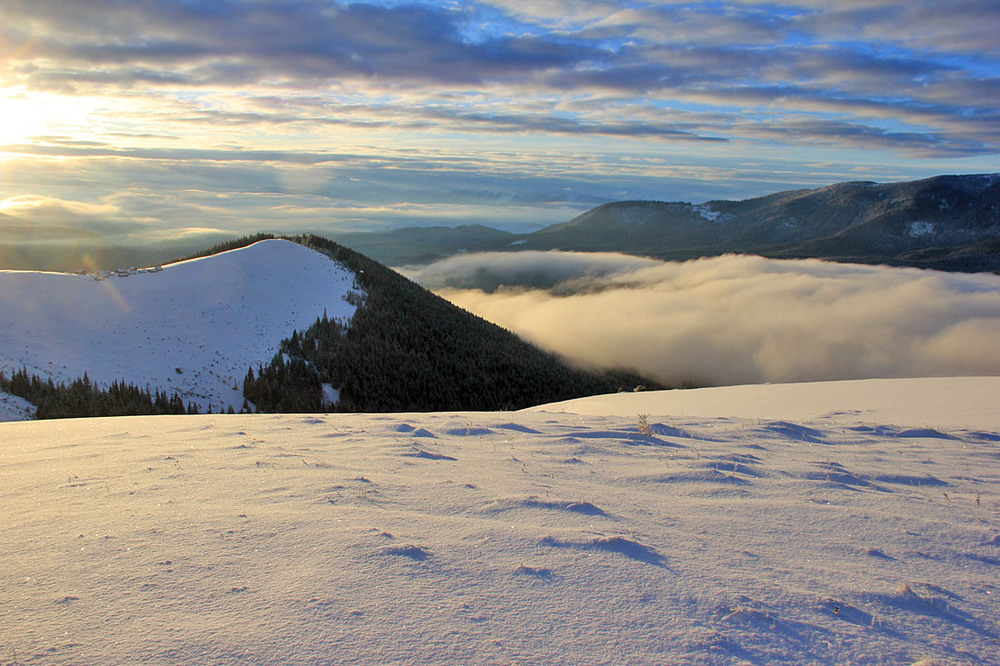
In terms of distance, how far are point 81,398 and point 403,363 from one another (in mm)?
12940


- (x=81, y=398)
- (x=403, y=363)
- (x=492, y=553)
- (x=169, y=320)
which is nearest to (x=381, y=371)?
(x=403, y=363)

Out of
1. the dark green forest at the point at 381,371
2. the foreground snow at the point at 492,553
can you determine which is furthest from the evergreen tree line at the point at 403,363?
the foreground snow at the point at 492,553

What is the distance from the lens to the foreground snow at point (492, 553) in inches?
96.1

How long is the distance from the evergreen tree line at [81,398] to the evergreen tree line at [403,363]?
3411 mm

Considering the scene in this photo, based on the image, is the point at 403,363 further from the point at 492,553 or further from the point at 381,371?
the point at 492,553

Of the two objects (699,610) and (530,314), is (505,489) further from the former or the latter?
(530,314)

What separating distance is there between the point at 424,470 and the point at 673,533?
2.14 meters

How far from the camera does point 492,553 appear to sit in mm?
3203

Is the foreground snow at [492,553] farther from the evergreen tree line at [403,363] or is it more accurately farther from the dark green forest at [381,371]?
the evergreen tree line at [403,363]

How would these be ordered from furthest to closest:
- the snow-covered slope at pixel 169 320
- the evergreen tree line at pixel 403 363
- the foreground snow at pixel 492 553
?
1. the evergreen tree line at pixel 403 363
2. the snow-covered slope at pixel 169 320
3. the foreground snow at pixel 492 553

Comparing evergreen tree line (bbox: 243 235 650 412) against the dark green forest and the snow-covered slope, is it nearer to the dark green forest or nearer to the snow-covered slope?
the dark green forest

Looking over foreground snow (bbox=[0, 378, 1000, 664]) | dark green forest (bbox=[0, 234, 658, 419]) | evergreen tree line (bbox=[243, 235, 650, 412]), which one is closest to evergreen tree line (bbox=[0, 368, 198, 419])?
dark green forest (bbox=[0, 234, 658, 419])

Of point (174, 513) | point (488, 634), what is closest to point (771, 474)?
point (488, 634)

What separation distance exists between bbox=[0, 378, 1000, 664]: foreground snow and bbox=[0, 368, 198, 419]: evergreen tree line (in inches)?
401
